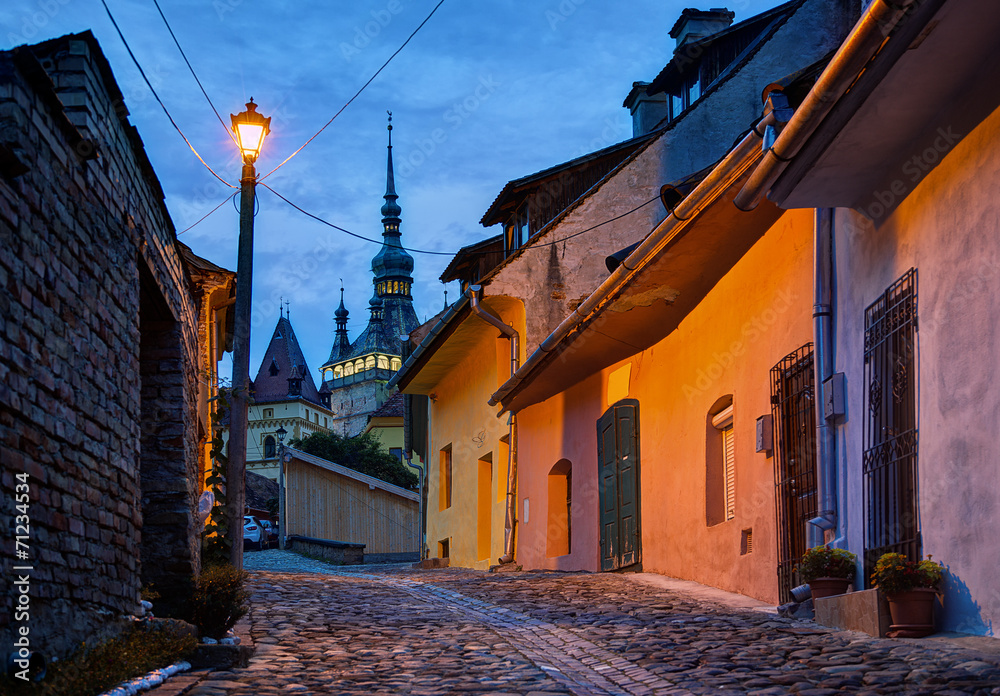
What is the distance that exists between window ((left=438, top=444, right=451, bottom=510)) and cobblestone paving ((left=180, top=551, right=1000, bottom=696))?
1325 cm

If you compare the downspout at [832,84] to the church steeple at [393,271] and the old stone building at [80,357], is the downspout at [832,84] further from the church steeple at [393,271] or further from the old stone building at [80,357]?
the church steeple at [393,271]

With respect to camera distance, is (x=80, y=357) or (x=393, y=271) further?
(x=393, y=271)

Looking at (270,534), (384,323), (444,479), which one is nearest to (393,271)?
(384,323)

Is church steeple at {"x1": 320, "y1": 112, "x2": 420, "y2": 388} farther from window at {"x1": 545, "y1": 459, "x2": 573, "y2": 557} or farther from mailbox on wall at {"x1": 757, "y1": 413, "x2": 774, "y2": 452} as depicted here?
mailbox on wall at {"x1": 757, "y1": 413, "x2": 774, "y2": 452}

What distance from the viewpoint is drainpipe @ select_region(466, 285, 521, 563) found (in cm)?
1844

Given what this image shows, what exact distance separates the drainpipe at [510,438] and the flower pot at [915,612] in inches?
479

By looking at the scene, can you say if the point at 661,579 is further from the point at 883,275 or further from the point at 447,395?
the point at 447,395

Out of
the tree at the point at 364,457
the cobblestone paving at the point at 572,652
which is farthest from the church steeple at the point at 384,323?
the cobblestone paving at the point at 572,652

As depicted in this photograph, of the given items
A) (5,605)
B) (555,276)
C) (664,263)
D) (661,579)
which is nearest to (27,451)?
(5,605)

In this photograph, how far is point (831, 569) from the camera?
25.9 ft

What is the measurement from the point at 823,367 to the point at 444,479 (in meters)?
17.2

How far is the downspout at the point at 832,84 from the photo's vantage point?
18.3ft

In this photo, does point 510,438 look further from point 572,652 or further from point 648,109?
point 572,652

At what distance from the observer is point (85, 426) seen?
6.32 meters
